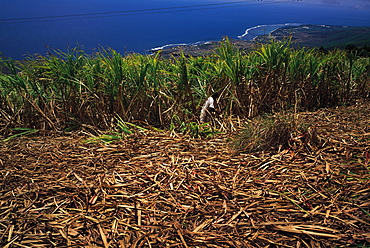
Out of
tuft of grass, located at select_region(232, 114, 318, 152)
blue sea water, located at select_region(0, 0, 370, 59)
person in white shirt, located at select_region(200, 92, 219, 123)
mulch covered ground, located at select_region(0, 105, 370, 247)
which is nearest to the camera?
mulch covered ground, located at select_region(0, 105, 370, 247)

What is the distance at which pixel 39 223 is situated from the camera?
66.1 inches

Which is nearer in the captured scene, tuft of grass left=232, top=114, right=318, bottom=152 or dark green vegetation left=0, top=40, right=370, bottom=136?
tuft of grass left=232, top=114, right=318, bottom=152

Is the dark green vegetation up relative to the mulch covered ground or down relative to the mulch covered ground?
up

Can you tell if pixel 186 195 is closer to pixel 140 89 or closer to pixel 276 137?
pixel 276 137

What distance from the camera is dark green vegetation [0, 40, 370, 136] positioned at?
132 inches

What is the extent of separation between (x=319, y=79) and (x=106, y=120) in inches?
113

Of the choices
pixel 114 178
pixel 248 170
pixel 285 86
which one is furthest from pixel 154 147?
pixel 285 86

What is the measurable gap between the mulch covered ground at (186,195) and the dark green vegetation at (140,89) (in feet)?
2.52

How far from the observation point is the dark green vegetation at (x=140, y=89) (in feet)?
11.0

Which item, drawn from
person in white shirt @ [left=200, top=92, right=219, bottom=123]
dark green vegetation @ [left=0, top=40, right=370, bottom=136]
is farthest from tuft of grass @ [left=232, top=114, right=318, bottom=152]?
dark green vegetation @ [left=0, top=40, right=370, bottom=136]

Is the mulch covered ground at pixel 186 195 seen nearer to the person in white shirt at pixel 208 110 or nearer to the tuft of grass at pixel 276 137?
the tuft of grass at pixel 276 137

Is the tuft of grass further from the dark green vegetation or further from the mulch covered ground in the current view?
the dark green vegetation

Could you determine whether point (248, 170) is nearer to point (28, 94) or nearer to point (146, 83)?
point (146, 83)

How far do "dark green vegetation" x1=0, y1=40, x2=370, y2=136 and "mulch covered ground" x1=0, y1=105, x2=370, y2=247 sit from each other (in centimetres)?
77
